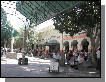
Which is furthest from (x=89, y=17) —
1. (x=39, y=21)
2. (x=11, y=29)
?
(x=11, y=29)

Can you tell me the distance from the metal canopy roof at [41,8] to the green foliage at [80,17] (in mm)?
930

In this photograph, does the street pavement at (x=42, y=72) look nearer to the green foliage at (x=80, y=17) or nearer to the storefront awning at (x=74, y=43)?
the green foliage at (x=80, y=17)

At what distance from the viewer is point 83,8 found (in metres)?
13.8

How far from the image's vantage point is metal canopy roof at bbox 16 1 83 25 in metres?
11.4

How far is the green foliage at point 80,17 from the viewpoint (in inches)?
526

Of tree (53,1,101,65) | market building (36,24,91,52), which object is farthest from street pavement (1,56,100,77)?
market building (36,24,91,52)

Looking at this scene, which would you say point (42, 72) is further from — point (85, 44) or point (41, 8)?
point (85, 44)

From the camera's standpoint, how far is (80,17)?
1422cm

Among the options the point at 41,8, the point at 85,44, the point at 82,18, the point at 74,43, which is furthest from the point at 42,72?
the point at 74,43

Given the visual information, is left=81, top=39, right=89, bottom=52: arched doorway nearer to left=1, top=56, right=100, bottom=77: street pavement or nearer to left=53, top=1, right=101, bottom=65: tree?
left=53, top=1, right=101, bottom=65: tree

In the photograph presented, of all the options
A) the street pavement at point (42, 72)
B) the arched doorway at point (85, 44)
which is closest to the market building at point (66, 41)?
the arched doorway at point (85, 44)

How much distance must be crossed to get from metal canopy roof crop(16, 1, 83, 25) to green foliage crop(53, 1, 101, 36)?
3.05ft

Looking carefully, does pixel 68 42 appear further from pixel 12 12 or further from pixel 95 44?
pixel 12 12
